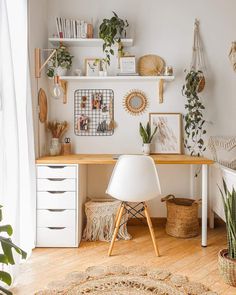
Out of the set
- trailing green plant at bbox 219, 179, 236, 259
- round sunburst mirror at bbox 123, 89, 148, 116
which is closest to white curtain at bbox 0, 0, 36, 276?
round sunburst mirror at bbox 123, 89, 148, 116

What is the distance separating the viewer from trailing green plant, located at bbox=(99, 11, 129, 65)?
298 centimetres

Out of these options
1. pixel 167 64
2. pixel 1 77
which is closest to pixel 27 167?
pixel 1 77

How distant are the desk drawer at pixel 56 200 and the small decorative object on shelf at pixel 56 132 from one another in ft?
1.85

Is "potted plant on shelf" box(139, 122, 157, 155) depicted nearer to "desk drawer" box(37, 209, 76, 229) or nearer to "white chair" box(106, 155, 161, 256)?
"white chair" box(106, 155, 161, 256)

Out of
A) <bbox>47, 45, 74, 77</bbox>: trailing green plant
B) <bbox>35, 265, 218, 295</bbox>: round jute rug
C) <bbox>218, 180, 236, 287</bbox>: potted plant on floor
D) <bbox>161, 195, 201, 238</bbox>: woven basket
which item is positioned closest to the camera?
<bbox>35, 265, 218, 295</bbox>: round jute rug

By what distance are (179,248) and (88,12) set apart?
261 centimetres

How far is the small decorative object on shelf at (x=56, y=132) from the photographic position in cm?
308

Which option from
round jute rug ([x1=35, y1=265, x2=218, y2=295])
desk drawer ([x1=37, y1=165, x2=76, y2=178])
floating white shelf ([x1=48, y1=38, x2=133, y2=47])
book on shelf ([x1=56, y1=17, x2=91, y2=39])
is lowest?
round jute rug ([x1=35, y1=265, x2=218, y2=295])

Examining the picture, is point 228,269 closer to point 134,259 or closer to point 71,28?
point 134,259

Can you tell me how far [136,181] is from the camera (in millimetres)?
2418

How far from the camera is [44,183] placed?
2643mm

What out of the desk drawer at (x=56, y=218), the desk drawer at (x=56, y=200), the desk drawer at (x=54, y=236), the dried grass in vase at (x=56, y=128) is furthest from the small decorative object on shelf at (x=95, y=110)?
the desk drawer at (x=54, y=236)

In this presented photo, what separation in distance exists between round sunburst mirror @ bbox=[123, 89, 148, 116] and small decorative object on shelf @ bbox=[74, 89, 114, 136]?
17 cm

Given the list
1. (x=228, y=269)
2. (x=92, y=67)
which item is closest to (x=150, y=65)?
(x=92, y=67)
